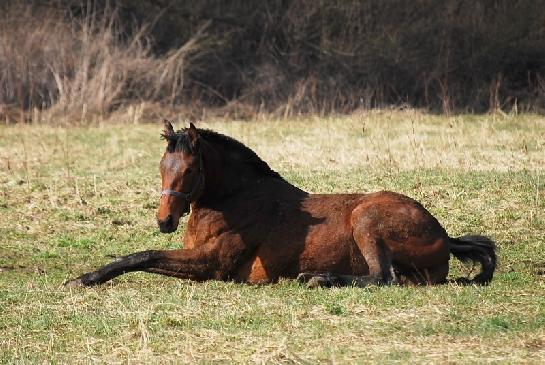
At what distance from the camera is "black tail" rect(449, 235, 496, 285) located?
10461mm

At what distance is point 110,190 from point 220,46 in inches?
600

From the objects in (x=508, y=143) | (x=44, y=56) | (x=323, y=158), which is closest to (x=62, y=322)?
(x=323, y=158)

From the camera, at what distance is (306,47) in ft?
101


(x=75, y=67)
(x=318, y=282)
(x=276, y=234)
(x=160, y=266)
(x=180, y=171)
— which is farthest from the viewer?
(x=75, y=67)

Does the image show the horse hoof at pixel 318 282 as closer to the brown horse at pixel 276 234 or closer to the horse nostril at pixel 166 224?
the brown horse at pixel 276 234

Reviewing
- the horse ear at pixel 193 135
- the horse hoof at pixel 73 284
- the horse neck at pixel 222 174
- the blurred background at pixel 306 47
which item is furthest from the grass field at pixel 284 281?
the blurred background at pixel 306 47

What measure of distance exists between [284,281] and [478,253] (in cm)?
182

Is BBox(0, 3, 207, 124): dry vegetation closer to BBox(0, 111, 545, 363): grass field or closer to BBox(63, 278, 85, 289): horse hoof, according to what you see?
BBox(0, 111, 545, 363): grass field

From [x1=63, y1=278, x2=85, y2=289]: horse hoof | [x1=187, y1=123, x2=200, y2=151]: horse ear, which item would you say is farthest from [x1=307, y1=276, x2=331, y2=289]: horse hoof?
[x1=63, y1=278, x2=85, y2=289]: horse hoof

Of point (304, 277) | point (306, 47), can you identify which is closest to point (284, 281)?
point (304, 277)

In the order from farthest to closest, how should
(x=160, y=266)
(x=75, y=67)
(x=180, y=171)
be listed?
(x=75, y=67) → (x=160, y=266) → (x=180, y=171)

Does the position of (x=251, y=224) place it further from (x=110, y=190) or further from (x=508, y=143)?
(x=508, y=143)

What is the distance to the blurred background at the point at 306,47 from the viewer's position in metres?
28.2

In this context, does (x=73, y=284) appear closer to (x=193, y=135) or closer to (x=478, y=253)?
(x=193, y=135)
